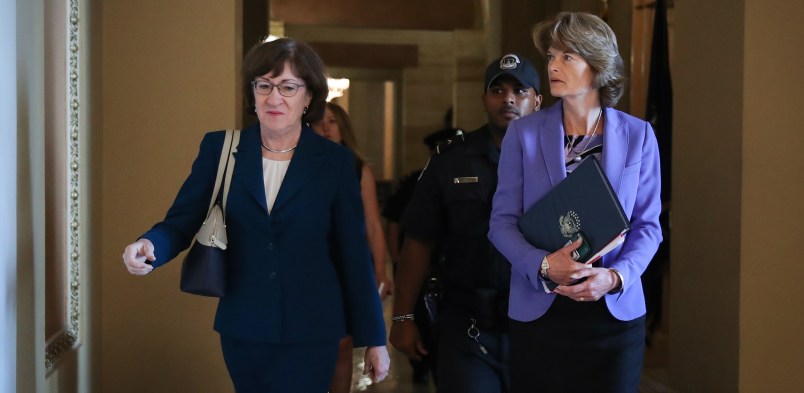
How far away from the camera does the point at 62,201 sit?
3857 mm

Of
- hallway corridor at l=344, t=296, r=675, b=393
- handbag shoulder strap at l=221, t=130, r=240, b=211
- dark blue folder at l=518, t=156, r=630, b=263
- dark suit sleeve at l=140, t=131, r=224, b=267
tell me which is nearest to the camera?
dark blue folder at l=518, t=156, r=630, b=263

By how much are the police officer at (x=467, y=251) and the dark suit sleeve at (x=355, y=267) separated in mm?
550

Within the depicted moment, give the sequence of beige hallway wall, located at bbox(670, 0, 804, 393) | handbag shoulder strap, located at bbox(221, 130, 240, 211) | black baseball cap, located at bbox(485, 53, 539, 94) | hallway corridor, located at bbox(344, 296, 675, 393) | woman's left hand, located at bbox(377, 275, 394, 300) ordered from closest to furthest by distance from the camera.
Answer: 1. handbag shoulder strap, located at bbox(221, 130, 240, 211)
2. black baseball cap, located at bbox(485, 53, 539, 94)
3. woman's left hand, located at bbox(377, 275, 394, 300)
4. beige hallway wall, located at bbox(670, 0, 804, 393)
5. hallway corridor, located at bbox(344, 296, 675, 393)

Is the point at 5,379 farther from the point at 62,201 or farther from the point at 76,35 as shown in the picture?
the point at 76,35

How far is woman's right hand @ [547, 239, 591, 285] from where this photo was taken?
259 centimetres

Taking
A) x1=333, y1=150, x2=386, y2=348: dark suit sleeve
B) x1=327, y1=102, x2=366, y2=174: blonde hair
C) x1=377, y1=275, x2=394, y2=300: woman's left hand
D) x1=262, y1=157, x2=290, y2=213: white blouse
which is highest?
x1=327, y1=102, x2=366, y2=174: blonde hair

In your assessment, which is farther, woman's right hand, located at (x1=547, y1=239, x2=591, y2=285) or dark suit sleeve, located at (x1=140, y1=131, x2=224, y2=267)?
dark suit sleeve, located at (x1=140, y1=131, x2=224, y2=267)

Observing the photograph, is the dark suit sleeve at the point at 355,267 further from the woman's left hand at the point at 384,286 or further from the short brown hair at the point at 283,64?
the woman's left hand at the point at 384,286

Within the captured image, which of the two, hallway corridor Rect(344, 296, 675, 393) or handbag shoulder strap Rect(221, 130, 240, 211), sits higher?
handbag shoulder strap Rect(221, 130, 240, 211)

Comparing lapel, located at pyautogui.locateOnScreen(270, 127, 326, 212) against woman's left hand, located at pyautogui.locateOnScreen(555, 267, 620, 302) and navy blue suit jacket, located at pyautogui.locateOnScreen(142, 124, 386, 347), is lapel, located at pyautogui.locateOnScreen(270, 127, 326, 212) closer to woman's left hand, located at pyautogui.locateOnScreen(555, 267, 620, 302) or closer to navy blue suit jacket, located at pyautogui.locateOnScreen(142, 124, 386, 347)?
navy blue suit jacket, located at pyautogui.locateOnScreen(142, 124, 386, 347)

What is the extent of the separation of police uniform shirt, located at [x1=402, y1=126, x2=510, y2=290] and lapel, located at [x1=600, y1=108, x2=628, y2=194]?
34.4 inches

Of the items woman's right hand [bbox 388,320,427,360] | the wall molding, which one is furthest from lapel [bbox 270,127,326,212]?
the wall molding

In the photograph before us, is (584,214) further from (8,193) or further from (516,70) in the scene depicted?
(8,193)

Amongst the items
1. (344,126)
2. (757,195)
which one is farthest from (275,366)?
(757,195)
